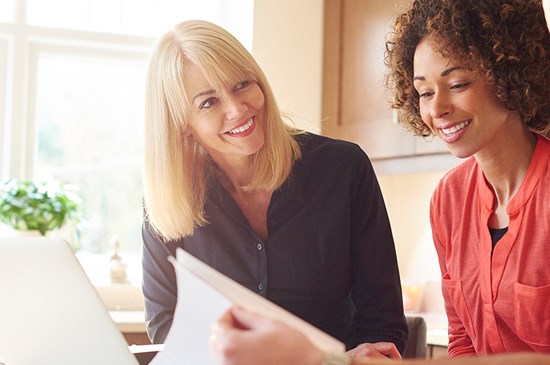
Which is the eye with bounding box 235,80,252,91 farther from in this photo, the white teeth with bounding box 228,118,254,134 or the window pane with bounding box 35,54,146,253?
the window pane with bounding box 35,54,146,253

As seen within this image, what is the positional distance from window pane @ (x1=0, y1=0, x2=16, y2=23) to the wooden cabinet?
1419 mm

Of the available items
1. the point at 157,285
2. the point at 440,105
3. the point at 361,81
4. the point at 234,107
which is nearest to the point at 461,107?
the point at 440,105

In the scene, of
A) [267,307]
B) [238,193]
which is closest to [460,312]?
[238,193]

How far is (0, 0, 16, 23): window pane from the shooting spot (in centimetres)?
396

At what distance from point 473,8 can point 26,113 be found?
2830 mm

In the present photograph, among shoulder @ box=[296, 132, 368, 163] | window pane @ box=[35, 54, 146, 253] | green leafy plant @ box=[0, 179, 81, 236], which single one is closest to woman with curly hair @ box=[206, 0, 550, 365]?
shoulder @ box=[296, 132, 368, 163]

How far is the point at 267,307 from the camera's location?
80 cm

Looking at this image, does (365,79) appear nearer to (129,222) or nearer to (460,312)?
(129,222)

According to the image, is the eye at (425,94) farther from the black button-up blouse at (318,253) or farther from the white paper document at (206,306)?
the white paper document at (206,306)

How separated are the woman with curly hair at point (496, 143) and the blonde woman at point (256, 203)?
0.18 metres

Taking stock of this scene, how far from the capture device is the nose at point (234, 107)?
69.3 inches

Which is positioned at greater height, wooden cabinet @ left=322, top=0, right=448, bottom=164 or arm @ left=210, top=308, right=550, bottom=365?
wooden cabinet @ left=322, top=0, right=448, bottom=164

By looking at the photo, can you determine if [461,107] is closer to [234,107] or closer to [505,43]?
[505,43]

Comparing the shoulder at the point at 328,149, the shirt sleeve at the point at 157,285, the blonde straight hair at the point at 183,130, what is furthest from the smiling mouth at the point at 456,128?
the shirt sleeve at the point at 157,285
